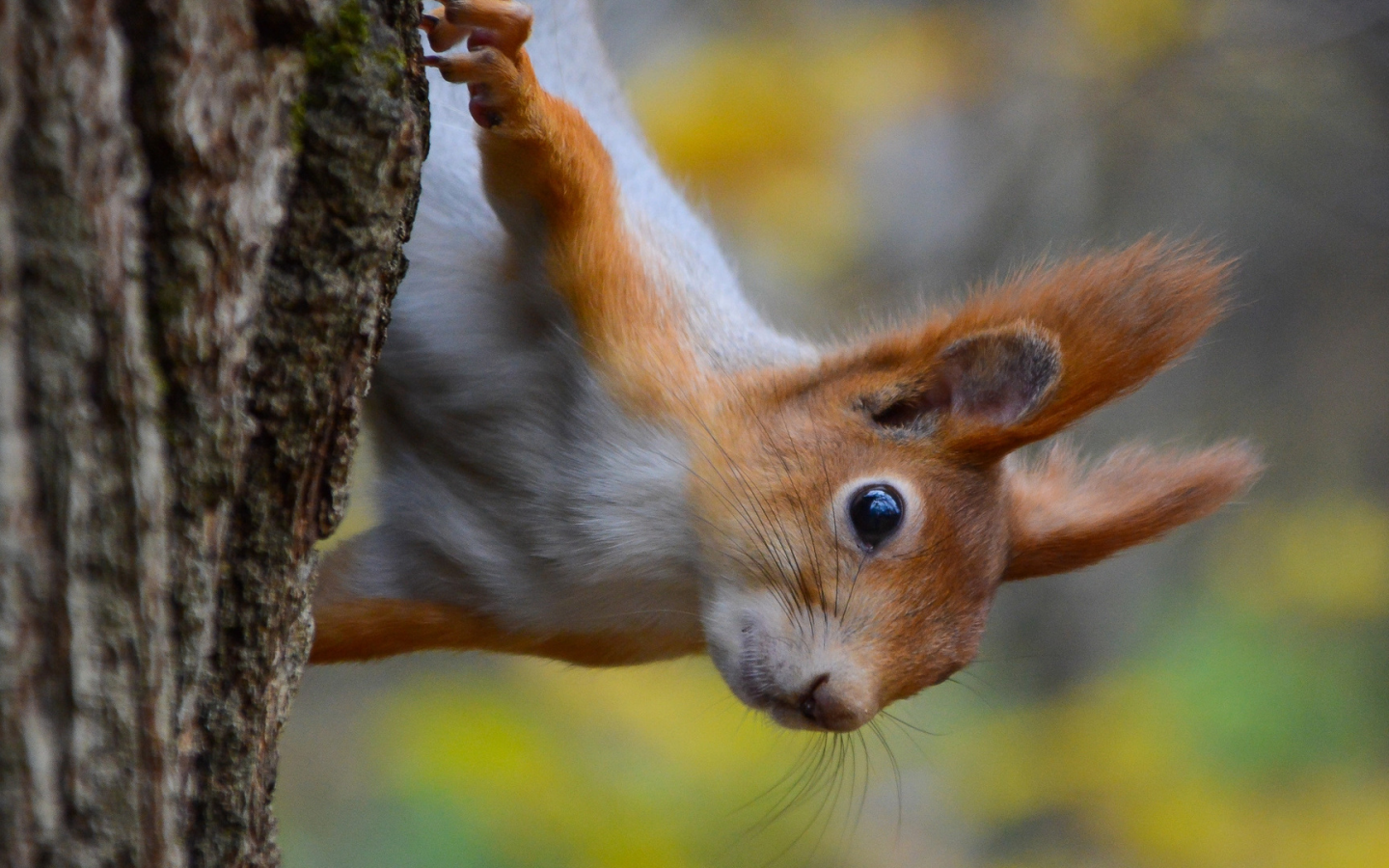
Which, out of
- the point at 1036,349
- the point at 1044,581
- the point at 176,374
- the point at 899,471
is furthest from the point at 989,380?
the point at 1044,581

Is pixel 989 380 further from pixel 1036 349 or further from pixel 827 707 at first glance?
pixel 827 707

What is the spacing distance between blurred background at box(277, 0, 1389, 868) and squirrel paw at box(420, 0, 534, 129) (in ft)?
3.60

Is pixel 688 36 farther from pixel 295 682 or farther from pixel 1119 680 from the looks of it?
pixel 295 682

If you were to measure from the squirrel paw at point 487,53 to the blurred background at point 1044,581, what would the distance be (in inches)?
43.2

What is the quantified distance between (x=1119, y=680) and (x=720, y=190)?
227 centimetres

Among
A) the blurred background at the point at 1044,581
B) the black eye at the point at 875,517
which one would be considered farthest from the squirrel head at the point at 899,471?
the blurred background at the point at 1044,581

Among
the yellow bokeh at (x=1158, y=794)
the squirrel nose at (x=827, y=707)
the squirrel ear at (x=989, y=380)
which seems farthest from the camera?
the yellow bokeh at (x=1158, y=794)

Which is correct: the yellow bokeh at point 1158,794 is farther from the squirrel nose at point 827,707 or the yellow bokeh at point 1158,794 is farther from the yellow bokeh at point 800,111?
the squirrel nose at point 827,707

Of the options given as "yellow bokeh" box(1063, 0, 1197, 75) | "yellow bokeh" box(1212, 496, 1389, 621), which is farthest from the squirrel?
"yellow bokeh" box(1063, 0, 1197, 75)

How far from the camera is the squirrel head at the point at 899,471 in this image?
1.92m

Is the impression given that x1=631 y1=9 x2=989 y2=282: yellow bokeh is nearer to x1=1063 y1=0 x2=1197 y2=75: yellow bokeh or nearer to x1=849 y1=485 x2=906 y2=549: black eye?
x1=1063 y1=0 x2=1197 y2=75: yellow bokeh

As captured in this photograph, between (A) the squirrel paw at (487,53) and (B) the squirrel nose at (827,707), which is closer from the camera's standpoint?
(A) the squirrel paw at (487,53)

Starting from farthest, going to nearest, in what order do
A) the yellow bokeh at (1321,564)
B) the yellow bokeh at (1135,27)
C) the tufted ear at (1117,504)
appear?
the yellow bokeh at (1135,27), the yellow bokeh at (1321,564), the tufted ear at (1117,504)

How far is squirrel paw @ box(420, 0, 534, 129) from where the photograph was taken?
1696 mm
